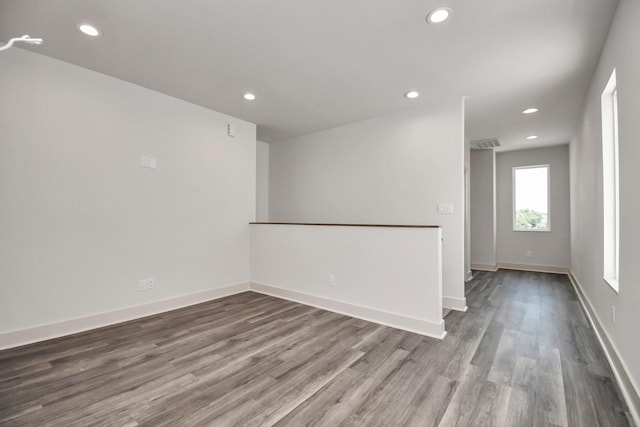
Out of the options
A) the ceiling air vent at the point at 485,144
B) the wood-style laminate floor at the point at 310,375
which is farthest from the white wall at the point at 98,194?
the ceiling air vent at the point at 485,144

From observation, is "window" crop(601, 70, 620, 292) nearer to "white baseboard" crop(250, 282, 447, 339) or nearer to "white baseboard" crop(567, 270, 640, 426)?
"white baseboard" crop(567, 270, 640, 426)

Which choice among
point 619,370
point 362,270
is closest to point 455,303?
point 362,270

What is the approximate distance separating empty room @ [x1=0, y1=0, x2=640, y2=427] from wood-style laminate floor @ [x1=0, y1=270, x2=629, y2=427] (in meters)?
0.02

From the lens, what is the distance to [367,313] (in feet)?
10.2

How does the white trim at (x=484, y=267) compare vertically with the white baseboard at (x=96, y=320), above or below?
below

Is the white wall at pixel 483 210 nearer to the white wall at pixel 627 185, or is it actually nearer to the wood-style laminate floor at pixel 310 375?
the wood-style laminate floor at pixel 310 375

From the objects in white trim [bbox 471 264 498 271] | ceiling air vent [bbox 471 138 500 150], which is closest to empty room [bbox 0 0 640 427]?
ceiling air vent [bbox 471 138 500 150]

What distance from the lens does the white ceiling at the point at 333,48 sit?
2.02 m

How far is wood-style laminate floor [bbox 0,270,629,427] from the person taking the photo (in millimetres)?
1604

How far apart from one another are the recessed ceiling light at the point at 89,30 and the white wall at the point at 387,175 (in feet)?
10.2

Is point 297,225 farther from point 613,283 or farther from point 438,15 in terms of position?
point 613,283

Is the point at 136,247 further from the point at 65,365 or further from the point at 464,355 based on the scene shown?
the point at 464,355

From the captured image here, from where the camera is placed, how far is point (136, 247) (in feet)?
10.3

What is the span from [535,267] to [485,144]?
9.31ft
